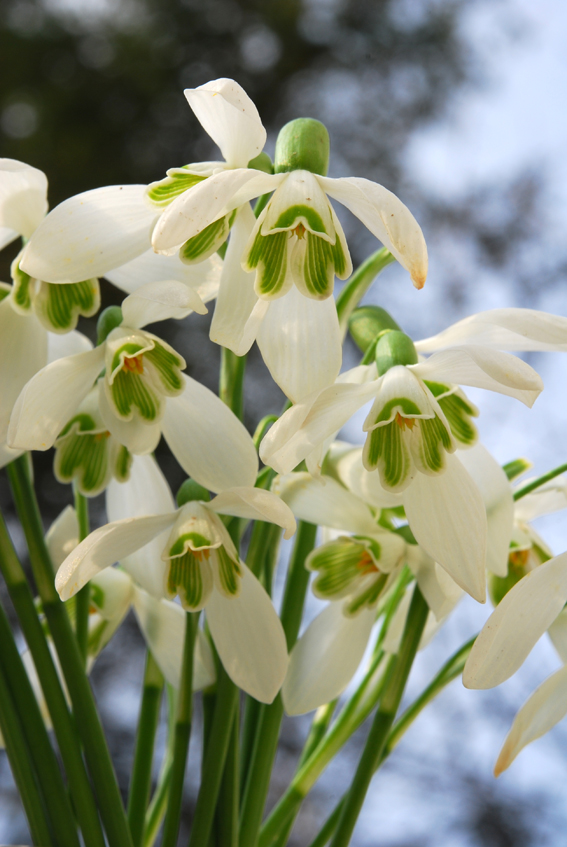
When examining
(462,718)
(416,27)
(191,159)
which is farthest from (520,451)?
(416,27)

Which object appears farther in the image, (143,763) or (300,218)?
(143,763)

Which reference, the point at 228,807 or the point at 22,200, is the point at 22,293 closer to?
the point at 22,200

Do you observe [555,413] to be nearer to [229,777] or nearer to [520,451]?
[520,451]

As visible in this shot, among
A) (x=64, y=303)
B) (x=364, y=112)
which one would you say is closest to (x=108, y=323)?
(x=64, y=303)

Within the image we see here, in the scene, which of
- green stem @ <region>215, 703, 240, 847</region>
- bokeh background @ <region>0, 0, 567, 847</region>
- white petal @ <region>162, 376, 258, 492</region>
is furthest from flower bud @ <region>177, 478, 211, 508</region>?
bokeh background @ <region>0, 0, 567, 847</region>

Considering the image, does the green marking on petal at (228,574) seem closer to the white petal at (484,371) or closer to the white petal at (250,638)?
the white petal at (250,638)

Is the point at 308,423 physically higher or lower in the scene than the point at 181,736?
higher

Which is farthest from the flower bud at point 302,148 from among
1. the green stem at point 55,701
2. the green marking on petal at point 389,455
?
the green stem at point 55,701
